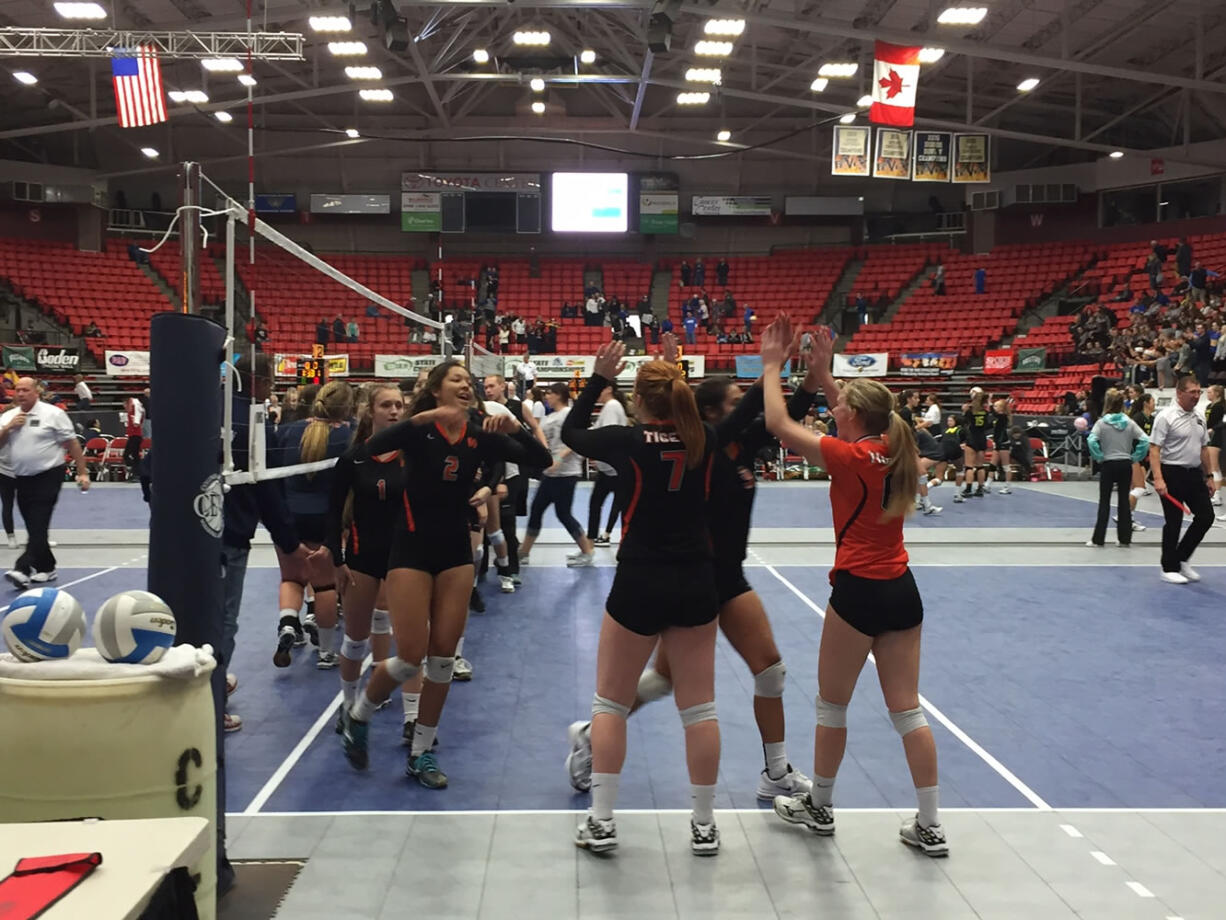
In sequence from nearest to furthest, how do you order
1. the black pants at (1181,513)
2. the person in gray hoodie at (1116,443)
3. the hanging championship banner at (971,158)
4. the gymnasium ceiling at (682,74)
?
1. the black pants at (1181,513)
2. the person in gray hoodie at (1116,443)
3. the gymnasium ceiling at (682,74)
4. the hanging championship banner at (971,158)

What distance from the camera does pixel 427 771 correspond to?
15.3ft

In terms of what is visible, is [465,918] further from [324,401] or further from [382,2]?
[382,2]

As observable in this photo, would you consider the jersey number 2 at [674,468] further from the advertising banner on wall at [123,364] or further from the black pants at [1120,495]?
the advertising banner on wall at [123,364]

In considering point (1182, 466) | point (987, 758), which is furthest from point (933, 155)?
point (987, 758)

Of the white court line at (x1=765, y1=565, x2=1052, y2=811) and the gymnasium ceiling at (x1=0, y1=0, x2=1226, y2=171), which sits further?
the gymnasium ceiling at (x1=0, y1=0, x2=1226, y2=171)

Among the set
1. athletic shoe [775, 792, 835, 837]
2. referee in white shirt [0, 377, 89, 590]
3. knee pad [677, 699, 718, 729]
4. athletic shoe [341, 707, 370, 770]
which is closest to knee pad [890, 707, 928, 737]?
athletic shoe [775, 792, 835, 837]

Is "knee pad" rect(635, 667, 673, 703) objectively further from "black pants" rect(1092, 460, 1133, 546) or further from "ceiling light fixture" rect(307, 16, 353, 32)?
"ceiling light fixture" rect(307, 16, 353, 32)

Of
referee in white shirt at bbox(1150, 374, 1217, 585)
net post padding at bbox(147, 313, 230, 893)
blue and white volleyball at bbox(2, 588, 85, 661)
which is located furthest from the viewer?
referee in white shirt at bbox(1150, 374, 1217, 585)

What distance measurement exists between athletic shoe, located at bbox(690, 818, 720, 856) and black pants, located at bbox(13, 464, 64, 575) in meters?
7.48

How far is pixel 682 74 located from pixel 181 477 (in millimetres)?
27601

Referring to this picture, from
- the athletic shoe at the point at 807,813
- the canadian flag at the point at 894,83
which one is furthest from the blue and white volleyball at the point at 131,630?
the canadian flag at the point at 894,83

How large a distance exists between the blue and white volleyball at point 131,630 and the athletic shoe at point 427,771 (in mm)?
1986

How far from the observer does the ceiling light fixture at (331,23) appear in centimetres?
1995

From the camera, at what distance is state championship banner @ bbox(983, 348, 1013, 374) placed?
2734 cm
